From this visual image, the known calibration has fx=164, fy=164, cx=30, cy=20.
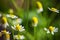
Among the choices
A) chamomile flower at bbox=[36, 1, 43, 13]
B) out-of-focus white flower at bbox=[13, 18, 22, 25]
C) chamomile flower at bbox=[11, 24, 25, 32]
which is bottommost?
chamomile flower at bbox=[11, 24, 25, 32]

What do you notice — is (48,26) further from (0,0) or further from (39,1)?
(0,0)

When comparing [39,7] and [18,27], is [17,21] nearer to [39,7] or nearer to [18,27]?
[18,27]

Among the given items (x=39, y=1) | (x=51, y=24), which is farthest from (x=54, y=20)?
(x=39, y=1)

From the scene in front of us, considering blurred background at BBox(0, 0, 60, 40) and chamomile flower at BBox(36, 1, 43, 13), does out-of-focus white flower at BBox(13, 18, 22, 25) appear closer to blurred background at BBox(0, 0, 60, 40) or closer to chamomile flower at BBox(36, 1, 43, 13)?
blurred background at BBox(0, 0, 60, 40)

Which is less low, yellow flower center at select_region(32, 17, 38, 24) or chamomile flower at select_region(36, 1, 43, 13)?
chamomile flower at select_region(36, 1, 43, 13)

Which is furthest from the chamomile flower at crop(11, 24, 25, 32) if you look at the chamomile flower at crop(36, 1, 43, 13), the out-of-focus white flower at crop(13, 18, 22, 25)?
the chamomile flower at crop(36, 1, 43, 13)

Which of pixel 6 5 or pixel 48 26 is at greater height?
pixel 6 5

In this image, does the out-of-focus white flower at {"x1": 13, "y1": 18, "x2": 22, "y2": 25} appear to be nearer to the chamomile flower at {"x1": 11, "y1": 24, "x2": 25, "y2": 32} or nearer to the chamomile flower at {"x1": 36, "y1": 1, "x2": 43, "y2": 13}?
the chamomile flower at {"x1": 11, "y1": 24, "x2": 25, "y2": 32}

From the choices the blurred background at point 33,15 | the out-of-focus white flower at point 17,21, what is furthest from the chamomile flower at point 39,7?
the out-of-focus white flower at point 17,21

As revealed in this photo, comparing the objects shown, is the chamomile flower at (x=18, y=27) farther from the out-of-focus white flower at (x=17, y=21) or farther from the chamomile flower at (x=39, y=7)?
the chamomile flower at (x=39, y=7)

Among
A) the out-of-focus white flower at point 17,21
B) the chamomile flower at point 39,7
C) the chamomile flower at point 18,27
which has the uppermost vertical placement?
the chamomile flower at point 39,7

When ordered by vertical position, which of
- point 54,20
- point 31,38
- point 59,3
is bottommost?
point 31,38
